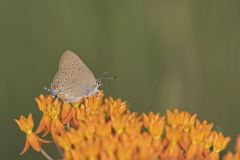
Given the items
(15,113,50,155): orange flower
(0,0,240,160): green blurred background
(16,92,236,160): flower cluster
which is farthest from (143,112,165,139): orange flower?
(0,0,240,160): green blurred background

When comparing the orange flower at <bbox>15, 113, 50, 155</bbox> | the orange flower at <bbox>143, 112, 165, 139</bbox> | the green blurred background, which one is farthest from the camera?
the green blurred background

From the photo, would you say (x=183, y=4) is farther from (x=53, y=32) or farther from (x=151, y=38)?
(x=53, y=32)

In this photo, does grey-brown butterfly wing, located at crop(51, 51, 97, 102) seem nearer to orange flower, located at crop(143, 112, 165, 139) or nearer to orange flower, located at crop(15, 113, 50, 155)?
orange flower, located at crop(15, 113, 50, 155)

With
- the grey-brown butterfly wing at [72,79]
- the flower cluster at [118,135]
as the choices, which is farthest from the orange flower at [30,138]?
the grey-brown butterfly wing at [72,79]

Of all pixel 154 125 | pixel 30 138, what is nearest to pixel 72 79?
pixel 30 138

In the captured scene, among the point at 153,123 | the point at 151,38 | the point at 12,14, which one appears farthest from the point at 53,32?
the point at 153,123
